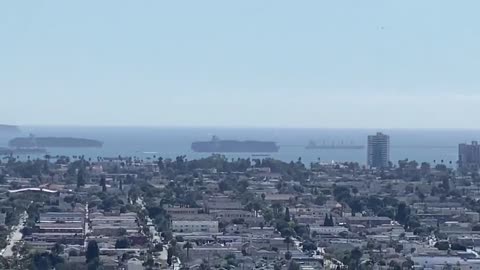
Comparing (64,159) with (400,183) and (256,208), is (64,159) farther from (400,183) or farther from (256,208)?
(256,208)

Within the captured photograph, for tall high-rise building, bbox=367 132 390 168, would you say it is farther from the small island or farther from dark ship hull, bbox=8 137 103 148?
the small island

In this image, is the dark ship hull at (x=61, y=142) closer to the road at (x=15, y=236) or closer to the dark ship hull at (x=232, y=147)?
the dark ship hull at (x=232, y=147)

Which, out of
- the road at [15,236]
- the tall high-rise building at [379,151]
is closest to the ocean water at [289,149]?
the tall high-rise building at [379,151]

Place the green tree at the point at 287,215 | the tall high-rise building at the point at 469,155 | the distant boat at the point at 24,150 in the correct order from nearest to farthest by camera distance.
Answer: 1. the green tree at the point at 287,215
2. the tall high-rise building at the point at 469,155
3. the distant boat at the point at 24,150

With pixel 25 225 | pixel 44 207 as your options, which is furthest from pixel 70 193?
pixel 25 225

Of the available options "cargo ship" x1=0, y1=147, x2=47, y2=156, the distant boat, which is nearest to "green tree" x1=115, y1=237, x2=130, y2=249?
the distant boat
